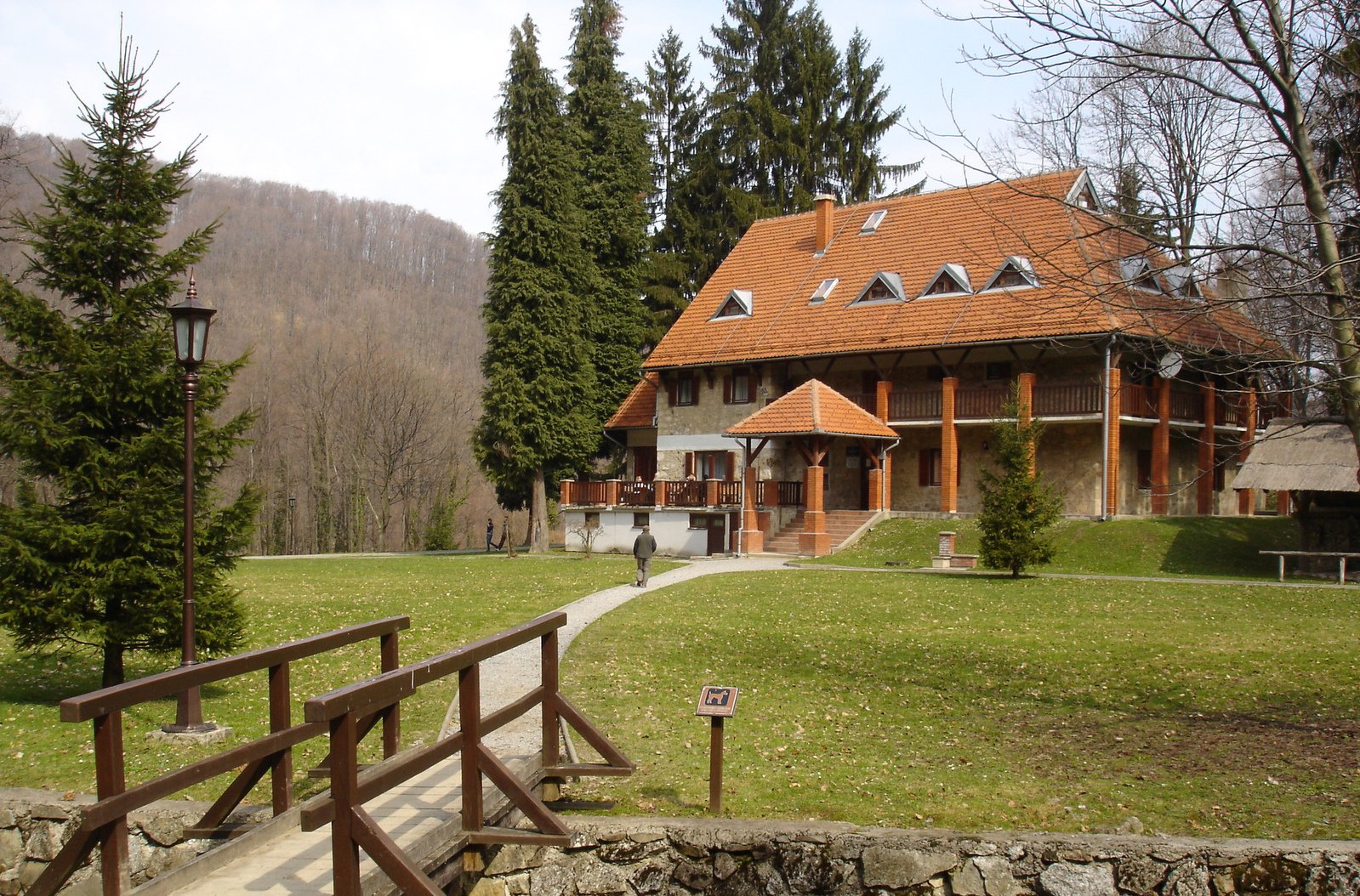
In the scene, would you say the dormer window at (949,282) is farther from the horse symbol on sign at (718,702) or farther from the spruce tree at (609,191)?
the horse symbol on sign at (718,702)

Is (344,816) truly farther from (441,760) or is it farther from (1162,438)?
(1162,438)

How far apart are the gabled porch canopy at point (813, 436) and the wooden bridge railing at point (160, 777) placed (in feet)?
84.1

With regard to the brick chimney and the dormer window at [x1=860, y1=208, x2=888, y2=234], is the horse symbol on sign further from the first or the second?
the brick chimney

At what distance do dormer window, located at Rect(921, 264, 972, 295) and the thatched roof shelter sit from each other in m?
11.3

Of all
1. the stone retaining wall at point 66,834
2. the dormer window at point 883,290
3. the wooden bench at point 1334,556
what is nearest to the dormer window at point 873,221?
the dormer window at point 883,290

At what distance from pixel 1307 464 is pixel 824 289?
18.0 m

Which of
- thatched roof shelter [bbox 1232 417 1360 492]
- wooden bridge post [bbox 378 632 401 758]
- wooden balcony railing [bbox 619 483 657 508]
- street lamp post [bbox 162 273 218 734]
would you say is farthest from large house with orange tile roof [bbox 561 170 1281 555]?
wooden bridge post [bbox 378 632 401 758]

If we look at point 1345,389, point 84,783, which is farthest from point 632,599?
point 1345,389

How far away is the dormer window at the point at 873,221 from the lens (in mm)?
41594

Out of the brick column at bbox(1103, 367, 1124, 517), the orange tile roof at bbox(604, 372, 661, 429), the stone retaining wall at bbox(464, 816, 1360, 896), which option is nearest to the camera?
the stone retaining wall at bbox(464, 816, 1360, 896)

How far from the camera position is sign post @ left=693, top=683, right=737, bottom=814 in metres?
8.20

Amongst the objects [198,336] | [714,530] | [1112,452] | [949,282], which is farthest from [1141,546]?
[198,336]

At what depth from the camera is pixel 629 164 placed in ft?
157

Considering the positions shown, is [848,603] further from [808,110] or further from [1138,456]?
[808,110]
